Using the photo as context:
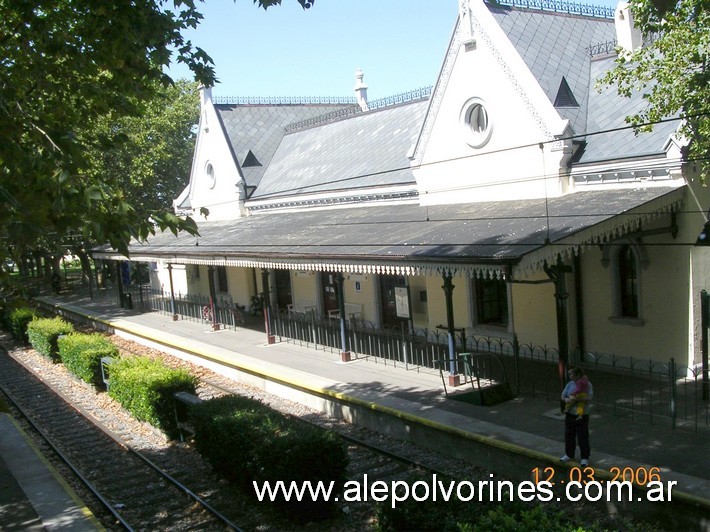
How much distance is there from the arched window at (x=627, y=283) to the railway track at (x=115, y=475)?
9779 millimetres

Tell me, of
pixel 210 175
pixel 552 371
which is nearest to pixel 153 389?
pixel 552 371

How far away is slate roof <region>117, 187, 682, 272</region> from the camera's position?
40.8 ft

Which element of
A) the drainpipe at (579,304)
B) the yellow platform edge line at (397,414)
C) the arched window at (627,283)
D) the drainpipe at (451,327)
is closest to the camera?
the yellow platform edge line at (397,414)

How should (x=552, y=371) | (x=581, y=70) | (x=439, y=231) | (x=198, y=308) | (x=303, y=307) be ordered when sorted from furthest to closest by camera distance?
(x=198, y=308) → (x=303, y=307) → (x=581, y=70) → (x=439, y=231) → (x=552, y=371)

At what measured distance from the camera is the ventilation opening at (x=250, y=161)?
31867 mm

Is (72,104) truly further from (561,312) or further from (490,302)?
(490,302)

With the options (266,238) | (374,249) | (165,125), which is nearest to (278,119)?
(165,125)

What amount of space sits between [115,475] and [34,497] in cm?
166

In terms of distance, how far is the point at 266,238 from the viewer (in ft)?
A: 71.7

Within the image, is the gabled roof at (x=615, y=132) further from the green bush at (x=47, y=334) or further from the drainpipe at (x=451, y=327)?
the green bush at (x=47, y=334)

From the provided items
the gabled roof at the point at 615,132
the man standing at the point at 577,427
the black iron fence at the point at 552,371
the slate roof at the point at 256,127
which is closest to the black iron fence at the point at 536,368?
the black iron fence at the point at 552,371

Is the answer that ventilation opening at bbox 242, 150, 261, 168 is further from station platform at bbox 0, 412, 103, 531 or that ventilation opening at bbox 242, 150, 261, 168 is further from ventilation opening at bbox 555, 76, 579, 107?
station platform at bbox 0, 412, 103, 531

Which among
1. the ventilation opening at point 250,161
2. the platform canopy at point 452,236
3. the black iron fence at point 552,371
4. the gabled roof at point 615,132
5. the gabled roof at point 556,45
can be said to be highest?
the gabled roof at point 556,45

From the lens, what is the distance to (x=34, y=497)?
1095 centimetres
